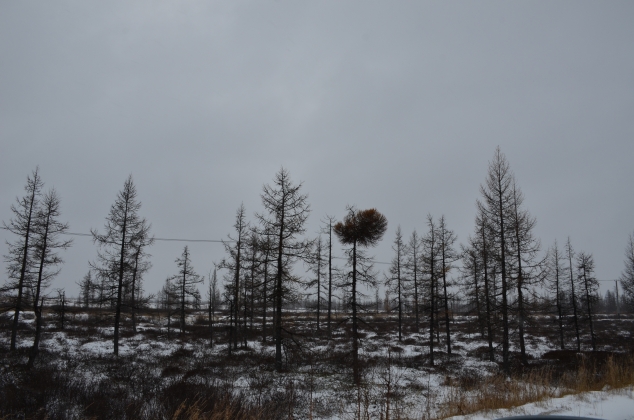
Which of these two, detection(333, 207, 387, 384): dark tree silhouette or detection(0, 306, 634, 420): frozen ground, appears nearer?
detection(0, 306, 634, 420): frozen ground

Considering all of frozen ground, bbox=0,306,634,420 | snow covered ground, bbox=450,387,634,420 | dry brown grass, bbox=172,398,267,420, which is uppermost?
snow covered ground, bbox=450,387,634,420

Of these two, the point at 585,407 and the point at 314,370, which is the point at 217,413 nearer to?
the point at 585,407

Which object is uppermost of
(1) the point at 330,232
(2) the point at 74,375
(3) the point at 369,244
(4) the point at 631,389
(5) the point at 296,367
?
(1) the point at 330,232

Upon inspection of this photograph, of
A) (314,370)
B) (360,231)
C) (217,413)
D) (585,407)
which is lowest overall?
(314,370)

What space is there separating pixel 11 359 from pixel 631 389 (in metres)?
24.6

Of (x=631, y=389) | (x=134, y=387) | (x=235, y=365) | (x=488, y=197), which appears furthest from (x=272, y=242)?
(x=631, y=389)

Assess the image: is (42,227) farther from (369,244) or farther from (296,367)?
(369,244)

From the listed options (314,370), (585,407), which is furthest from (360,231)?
(585,407)

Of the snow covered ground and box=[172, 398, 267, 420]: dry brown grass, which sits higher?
the snow covered ground

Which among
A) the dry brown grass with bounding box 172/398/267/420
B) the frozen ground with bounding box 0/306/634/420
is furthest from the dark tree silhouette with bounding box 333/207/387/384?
the dry brown grass with bounding box 172/398/267/420

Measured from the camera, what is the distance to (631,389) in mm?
7000

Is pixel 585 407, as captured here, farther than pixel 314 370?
No

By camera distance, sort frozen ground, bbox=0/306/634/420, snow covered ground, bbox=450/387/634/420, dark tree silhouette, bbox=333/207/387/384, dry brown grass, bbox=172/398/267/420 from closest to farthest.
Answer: snow covered ground, bbox=450/387/634/420, dry brown grass, bbox=172/398/267/420, frozen ground, bbox=0/306/634/420, dark tree silhouette, bbox=333/207/387/384

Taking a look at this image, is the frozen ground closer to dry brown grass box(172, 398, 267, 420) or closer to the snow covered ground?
the snow covered ground
